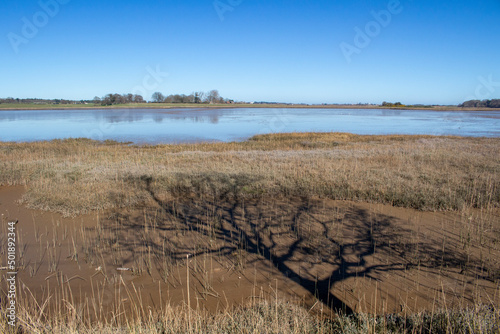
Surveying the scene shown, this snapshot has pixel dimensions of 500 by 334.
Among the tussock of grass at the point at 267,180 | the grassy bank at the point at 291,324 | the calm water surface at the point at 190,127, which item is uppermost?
the calm water surface at the point at 190,127

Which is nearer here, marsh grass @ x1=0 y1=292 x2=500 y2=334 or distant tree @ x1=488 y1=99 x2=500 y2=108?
marsh grass @ x1=0 y1=292 x2=500 y2=334

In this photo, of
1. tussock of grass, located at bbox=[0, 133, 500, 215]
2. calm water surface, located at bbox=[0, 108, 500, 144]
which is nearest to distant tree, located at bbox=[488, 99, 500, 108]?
calm water surface, located at bbox=[0, 108, 500, 144]

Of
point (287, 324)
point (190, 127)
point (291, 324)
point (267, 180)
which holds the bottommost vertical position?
point (291, 324)

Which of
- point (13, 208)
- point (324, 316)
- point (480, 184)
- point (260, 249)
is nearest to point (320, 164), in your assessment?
point (480, 184)

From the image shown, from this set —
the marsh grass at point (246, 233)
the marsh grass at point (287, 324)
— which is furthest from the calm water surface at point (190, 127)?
the marsh grass at point (287, 324)

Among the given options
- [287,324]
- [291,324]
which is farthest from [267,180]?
[287,324]

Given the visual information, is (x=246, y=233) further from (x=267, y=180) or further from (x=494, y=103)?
(x=494, y=103)

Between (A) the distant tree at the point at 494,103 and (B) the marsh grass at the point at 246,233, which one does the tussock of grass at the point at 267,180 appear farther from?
(A) the distant tree at the point at 494,103

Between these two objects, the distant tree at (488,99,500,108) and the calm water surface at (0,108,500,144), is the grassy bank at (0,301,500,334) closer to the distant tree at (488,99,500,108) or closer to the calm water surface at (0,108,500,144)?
the calm water surface at (0,108,500,144)

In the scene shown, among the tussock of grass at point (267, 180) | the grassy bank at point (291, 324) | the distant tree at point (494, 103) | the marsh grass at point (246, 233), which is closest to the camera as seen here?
the grassy bank at point (291, 324)

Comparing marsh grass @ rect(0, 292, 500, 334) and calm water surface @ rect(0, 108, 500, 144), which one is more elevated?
calm water surface @ rect(0, 108, 500, 144)

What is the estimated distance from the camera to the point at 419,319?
382 centimetres

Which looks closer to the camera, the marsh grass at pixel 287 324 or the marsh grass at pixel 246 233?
the marsh grass at pixel 287 324

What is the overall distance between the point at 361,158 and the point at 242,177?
7254mm
